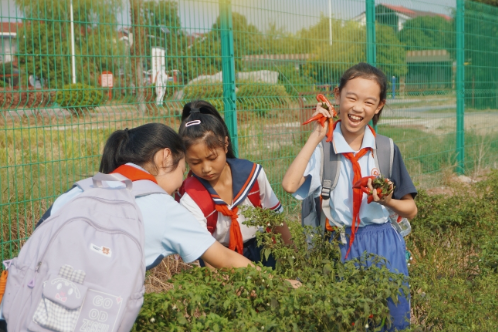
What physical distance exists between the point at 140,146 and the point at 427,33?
6.96 metres

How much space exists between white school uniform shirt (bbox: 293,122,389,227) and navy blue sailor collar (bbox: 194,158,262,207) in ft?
0.94

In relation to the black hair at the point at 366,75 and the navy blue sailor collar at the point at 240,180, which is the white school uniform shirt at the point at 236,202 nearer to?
the navy blue sailor collar at the point at 240,180

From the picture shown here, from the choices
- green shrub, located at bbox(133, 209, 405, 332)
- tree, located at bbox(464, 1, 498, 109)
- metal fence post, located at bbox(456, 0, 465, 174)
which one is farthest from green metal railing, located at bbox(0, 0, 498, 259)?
green shrub, located at bbox(133, 209, 405, 332)

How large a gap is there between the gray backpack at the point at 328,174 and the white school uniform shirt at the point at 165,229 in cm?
91

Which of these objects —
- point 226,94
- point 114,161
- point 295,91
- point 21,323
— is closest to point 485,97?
point 295,91

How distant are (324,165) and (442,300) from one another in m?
0.88

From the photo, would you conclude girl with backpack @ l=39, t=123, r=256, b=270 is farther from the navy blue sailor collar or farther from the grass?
the grass

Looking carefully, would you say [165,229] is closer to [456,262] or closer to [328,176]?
[328,176]

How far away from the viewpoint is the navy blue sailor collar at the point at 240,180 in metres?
2.99

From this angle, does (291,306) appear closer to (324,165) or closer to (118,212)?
(118,212)

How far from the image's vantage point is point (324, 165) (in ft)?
9.66

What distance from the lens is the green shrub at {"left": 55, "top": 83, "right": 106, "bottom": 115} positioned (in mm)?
4199

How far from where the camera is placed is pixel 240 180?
3.04 meters

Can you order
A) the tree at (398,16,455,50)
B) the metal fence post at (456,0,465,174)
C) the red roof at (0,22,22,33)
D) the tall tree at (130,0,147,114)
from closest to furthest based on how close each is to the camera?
the red roof at (0,22,22,33)
the tall tree at (130,0,147,114)
the tree at (398,16,455,50)
the metal fence post at (456,0,465,174)
